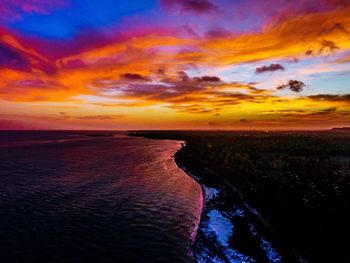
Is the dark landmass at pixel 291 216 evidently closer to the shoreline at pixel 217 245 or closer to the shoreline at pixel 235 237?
the shoreline at pixel 235 237

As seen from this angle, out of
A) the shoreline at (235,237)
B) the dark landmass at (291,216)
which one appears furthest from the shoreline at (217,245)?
the dark landmass at (291,216)

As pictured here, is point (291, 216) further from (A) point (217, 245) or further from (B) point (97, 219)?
(B) point (97, 219)

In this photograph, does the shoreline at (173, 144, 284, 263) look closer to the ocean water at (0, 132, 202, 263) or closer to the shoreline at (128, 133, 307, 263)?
the shoreline at (128, 133, 307, 263)

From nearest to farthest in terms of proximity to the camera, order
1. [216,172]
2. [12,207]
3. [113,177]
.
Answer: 1. [12,207]
2. [216,172]
3. [113,177]

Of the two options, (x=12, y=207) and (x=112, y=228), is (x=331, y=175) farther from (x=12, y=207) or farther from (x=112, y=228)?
(x=12, y=207)

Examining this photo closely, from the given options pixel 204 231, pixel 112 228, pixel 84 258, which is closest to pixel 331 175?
pixel 204 231

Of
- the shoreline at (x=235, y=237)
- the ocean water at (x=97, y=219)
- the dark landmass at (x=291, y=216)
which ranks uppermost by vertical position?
the dark landmass at (x=291, y=216)

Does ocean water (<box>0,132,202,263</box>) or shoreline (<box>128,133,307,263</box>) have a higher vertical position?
shoreline (<box>128,133,307,263</box>)

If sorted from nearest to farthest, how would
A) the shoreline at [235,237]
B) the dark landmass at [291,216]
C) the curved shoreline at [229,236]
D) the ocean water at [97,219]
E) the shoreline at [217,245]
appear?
the dark landmass at [291,216] → the curved shoreline at [229,236] → the shoreline at [235,237] → the shoreline at [217,245] → the ocean water at [97,219]

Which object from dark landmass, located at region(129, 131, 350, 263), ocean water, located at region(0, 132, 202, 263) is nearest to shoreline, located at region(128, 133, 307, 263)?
dark landmass, located at region(129, 131, 350, 263)

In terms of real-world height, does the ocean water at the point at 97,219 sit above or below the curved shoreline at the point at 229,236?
below

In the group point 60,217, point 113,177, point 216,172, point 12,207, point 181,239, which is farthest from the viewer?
point 113,177
